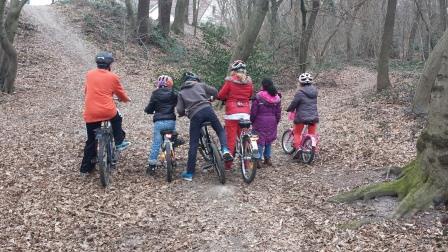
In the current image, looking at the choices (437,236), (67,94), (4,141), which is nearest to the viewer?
(437,236)

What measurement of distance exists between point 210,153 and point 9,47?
9.73m

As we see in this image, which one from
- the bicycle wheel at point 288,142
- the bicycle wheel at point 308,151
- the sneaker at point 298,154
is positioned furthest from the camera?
the bicycle wheel at point 288,142

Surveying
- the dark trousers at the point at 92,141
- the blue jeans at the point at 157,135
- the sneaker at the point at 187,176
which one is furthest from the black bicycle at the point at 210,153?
the dark trousers at the point at 92,141

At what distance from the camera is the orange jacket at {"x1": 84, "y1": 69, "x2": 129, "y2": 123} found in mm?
7973

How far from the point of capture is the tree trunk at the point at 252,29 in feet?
48.8

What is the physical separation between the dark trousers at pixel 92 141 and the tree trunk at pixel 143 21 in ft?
60.5

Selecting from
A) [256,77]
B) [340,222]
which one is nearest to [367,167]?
[340,222]

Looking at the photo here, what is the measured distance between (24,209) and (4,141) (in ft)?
13.2

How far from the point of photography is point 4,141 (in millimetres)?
10531

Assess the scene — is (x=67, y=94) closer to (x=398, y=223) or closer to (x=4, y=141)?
(x=4, y=141)

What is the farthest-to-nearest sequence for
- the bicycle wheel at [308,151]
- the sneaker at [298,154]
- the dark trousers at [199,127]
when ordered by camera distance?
the sneaker at [298,154], the bicycle wheel at [308,151], the dark trousers at [199,127]

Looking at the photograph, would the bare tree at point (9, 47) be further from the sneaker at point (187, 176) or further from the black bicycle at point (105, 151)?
the sneaker at point (187, 176)

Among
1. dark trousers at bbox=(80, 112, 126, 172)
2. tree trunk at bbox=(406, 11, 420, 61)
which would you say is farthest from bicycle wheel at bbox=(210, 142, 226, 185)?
tree trunk at bbox=(406, 11, 420, 61)

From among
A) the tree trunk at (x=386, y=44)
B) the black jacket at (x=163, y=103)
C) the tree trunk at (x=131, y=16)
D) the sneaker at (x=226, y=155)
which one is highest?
the tree trunk at (x=131, y=16)
